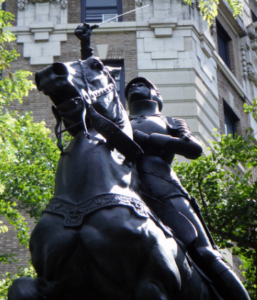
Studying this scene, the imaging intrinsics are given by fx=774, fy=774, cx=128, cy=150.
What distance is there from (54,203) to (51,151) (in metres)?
12.6

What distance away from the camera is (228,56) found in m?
31.0

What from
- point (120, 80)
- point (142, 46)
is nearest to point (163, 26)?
point (142, 46)

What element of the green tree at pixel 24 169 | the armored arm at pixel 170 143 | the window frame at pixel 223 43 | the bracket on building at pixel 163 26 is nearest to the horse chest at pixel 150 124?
the armored arm at pixel 170 143

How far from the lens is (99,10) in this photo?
27.2 m

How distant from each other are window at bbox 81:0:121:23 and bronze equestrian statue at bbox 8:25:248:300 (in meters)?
21.4

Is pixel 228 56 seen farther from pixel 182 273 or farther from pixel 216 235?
pixel 182 273

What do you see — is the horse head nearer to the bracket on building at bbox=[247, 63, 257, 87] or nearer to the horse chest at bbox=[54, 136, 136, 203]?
the horse chest at bbox=[54, 136, 136, 203]

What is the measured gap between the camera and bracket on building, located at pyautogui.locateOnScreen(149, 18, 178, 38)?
26.4 meters

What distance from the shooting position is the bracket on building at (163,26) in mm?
26438

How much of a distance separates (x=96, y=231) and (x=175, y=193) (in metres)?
1.20

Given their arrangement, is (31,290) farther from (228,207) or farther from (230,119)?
(230,119)

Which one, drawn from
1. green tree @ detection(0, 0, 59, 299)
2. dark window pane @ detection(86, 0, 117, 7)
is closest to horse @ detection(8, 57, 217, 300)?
green tree @ detection(0, 0, 59, 299)

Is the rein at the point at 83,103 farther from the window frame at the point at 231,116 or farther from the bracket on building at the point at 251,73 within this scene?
the bracket on building at the point at 251,73

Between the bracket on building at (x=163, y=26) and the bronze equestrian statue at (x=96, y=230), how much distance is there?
67.9 ft
